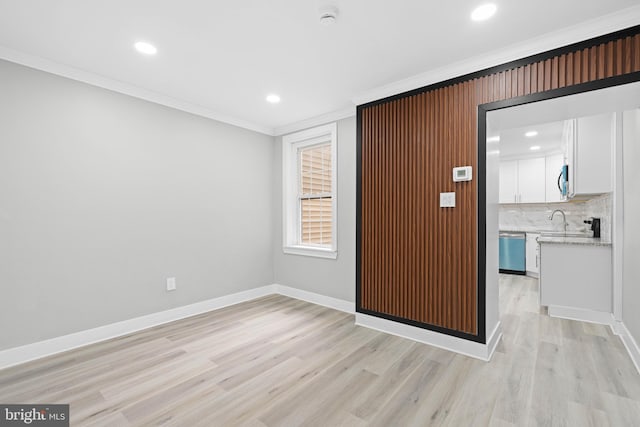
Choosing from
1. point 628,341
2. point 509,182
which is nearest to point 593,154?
point 628,341

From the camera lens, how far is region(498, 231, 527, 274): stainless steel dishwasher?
586cm

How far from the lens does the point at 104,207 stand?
2.94 m

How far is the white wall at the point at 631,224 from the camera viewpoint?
2529mm

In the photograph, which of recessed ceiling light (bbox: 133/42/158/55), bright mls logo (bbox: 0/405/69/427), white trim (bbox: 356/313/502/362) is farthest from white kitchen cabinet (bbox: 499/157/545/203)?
bright mls logo (bbox: 0/405/69/427)

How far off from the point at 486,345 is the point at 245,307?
2794mm

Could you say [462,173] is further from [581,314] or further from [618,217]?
[581,314]

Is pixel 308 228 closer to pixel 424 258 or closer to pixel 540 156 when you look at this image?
pixel 424 258

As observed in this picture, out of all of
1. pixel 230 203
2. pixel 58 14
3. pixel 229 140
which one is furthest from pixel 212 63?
pixel 230 203

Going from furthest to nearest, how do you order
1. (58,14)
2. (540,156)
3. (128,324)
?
(540,156) < (128,324) < (58,14)

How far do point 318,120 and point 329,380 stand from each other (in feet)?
10.3

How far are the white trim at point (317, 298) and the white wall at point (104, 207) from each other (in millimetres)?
684

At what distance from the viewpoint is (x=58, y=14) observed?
2.01m

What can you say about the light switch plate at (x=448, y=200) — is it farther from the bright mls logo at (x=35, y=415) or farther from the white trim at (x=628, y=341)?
the bright mls logo at (x=35, y=415)

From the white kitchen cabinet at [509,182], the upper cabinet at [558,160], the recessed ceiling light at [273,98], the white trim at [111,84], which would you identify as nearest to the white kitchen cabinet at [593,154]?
the upper cabinet at [558,160]
